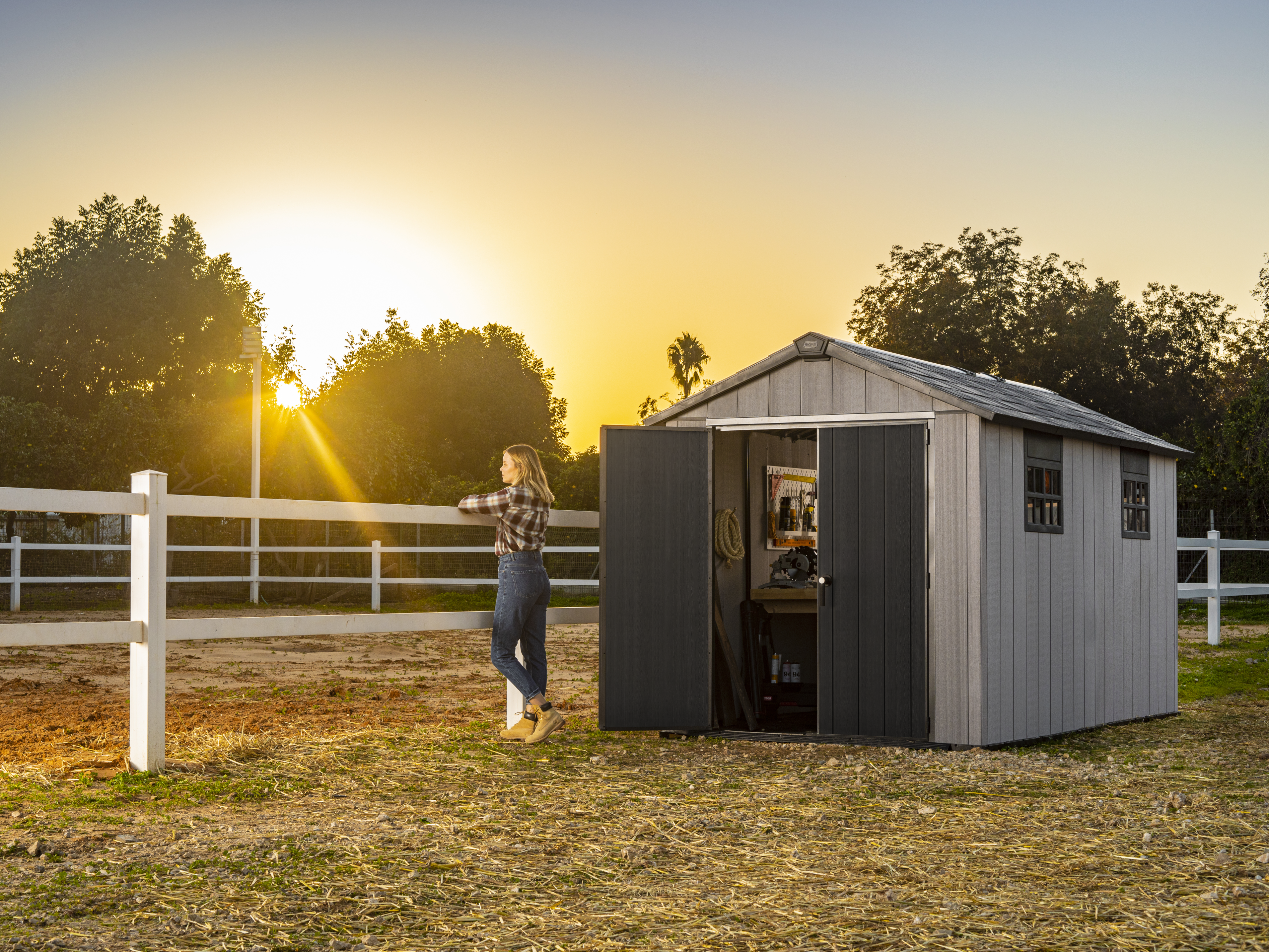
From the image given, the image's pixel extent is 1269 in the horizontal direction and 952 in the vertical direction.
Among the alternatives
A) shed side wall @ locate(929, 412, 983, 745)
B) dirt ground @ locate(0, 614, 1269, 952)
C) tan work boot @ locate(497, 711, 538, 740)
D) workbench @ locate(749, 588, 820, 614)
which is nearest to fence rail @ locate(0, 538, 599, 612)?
workbench @ locate(749, 588, 820, 614)

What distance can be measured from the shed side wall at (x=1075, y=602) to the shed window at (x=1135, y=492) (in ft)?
0.25

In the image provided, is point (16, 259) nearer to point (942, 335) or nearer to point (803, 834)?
point (942, 335)

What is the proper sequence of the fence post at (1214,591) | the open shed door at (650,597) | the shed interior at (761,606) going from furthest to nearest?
1. the fence post at (1214,591)
2. the shed interior at (761,606)
3. the open shed door at (650,597)

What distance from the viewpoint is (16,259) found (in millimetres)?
31750

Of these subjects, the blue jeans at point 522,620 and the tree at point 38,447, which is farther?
the tree at point 38,447

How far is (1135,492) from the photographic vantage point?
909cm

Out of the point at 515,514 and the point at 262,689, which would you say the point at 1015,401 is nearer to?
the point at 515,514

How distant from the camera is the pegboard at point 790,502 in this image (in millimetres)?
9242

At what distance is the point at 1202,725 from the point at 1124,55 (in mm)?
7238

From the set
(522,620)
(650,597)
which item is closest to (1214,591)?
(650,597)

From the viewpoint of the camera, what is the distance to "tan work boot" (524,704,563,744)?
6938 millimetres

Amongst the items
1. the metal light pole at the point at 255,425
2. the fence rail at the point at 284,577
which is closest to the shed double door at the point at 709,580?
the fence rail at the point at 284,577

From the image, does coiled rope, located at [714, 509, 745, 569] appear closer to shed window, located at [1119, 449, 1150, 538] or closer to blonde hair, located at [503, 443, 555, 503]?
blonde hair, located at [503, 443, 555, 503]

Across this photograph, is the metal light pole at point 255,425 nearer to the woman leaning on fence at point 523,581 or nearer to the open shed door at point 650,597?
the open shed door at point 650,597
